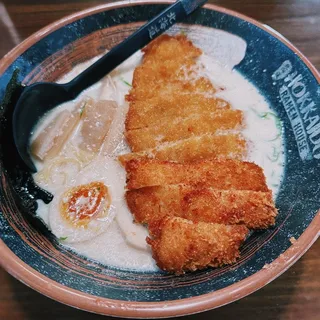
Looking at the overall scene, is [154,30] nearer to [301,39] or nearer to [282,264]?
[301,39]

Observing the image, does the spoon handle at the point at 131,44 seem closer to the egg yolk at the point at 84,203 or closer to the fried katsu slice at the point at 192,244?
the egg yolk at the point at 84,203

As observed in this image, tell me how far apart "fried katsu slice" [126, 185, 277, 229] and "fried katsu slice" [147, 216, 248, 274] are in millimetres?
60

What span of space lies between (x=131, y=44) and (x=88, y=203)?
0.91 metres

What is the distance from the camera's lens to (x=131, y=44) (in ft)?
6.70

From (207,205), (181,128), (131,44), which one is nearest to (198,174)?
(207,205)

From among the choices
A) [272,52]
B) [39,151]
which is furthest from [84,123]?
[272,52]

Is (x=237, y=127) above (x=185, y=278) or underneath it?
above

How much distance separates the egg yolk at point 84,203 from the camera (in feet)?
5.31

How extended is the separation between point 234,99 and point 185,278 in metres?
1.03

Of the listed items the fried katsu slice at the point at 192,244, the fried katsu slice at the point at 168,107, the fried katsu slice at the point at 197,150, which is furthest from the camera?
the fried katsu slice at the point at 168,107

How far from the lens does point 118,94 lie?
81.1 inches

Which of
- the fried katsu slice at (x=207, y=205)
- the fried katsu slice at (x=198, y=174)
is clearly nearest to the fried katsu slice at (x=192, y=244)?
the fried katsu slice at (x=207, y=205)

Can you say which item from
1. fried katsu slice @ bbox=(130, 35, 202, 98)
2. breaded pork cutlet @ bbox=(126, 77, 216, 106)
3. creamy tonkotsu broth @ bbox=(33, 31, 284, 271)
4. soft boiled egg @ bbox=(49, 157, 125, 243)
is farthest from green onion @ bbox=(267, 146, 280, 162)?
soft boiled egg @ bbox=(49, 157, 125, 243)

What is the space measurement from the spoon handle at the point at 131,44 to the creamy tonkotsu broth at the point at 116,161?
61 millimetres
